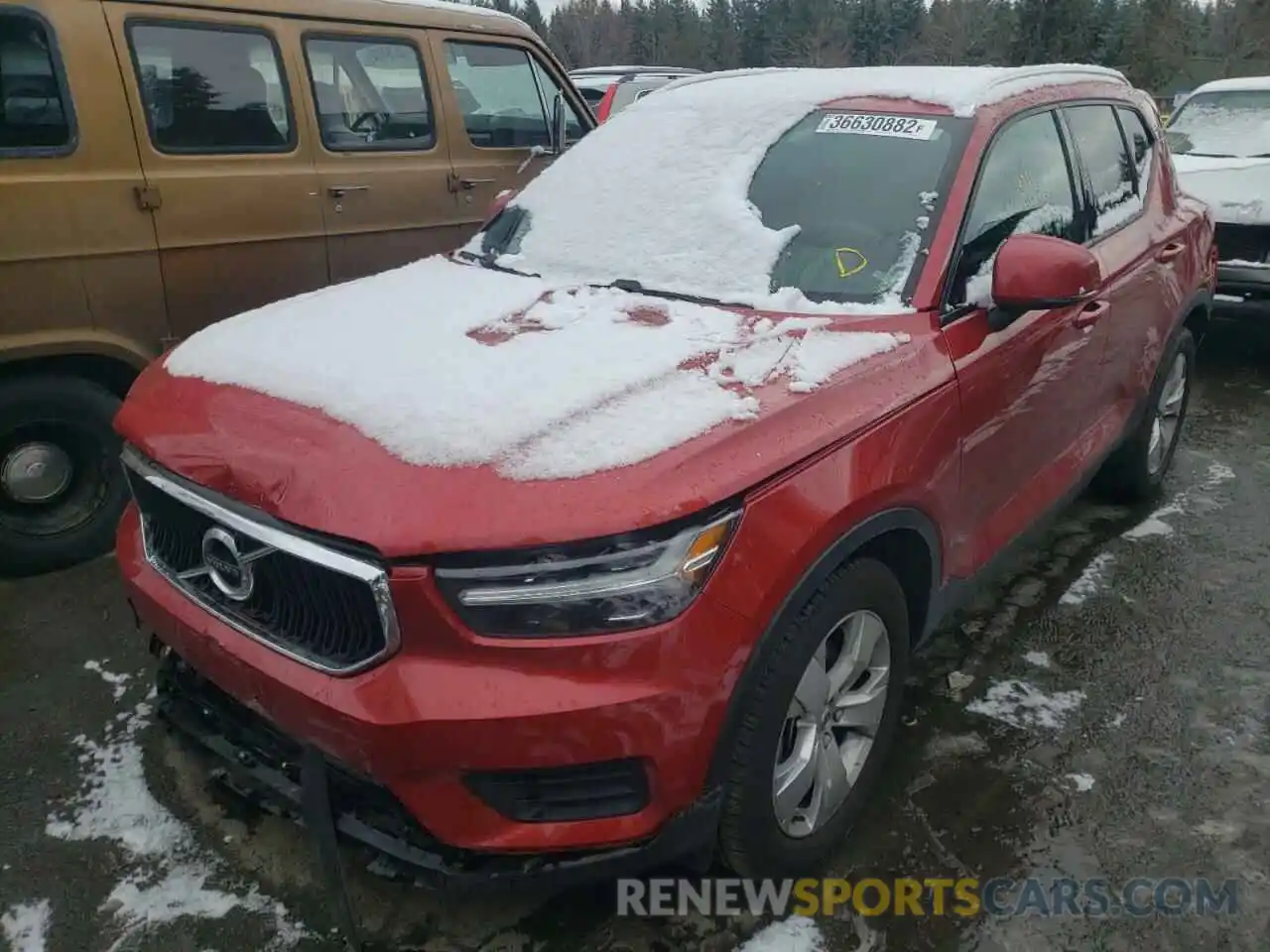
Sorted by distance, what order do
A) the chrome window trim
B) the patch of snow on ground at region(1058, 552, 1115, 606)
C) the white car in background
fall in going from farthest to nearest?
the white car in background
the patch of snow on ground at region(1058, 552, 1115, 606)
the chrome window trim

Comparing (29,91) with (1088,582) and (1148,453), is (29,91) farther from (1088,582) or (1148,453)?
(1148,453)

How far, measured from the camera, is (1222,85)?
8.65 meters

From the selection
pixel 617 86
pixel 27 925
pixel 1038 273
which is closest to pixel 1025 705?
pixel 1038 273

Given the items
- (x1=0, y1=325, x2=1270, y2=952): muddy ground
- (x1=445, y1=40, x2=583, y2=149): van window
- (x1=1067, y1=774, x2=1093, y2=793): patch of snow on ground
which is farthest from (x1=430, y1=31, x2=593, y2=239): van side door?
(x1=1067, y1=774, x2=1093, y2=793): patch of snow on ground

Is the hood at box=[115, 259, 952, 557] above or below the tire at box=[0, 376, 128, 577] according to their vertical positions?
above

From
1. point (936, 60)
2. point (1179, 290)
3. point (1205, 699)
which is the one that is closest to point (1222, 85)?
point (1179, 290)

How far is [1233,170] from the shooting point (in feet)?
23.8

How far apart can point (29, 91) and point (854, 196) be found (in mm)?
3119

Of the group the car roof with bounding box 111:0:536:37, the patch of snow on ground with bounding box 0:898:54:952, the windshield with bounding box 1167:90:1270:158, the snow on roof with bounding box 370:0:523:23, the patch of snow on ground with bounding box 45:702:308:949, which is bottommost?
the patch of snow on ground with bounding box 0:898:54:952

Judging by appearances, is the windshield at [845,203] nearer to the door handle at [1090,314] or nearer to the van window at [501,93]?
the door handle at [1090,314]

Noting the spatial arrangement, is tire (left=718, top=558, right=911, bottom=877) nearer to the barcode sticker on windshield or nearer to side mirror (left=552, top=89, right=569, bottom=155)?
the barcode sticker on windshield

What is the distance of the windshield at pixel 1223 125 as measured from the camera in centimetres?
782

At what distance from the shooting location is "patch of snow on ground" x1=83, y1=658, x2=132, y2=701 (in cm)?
326

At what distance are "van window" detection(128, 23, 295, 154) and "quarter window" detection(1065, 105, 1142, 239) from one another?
133 inches
